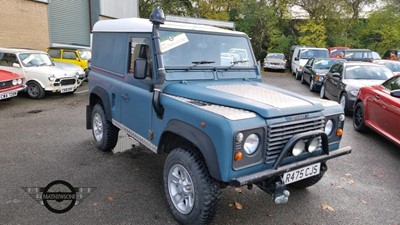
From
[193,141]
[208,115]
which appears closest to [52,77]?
[193,141]

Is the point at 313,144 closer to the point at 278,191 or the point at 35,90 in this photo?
the point at 278,191

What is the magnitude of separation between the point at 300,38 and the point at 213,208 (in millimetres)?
29136

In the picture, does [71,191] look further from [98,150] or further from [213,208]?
[213,208]

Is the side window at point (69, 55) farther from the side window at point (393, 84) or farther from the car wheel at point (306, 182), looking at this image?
the car wheel at point (306, 182)

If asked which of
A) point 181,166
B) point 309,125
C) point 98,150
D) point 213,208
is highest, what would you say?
point 309,125

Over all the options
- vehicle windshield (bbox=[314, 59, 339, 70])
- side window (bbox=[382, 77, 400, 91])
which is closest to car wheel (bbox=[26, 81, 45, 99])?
side window (bbox=[382, 77, 400, 91])

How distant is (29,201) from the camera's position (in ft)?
12.1

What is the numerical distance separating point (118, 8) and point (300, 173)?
23.6 m

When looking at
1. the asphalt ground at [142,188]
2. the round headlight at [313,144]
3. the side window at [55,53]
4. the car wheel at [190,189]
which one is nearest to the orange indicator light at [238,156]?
the car wheel at [190,189]

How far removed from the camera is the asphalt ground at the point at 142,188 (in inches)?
136

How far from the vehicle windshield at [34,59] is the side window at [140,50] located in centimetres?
779

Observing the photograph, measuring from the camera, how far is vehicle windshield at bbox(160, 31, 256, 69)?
150 inches

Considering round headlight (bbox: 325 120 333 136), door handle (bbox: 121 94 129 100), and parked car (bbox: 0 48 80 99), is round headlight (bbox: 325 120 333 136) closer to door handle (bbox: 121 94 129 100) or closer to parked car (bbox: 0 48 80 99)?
door handle (bbox: 121 94 129 100)

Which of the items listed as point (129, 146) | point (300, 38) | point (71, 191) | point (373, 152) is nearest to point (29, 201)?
point (71, 191)
